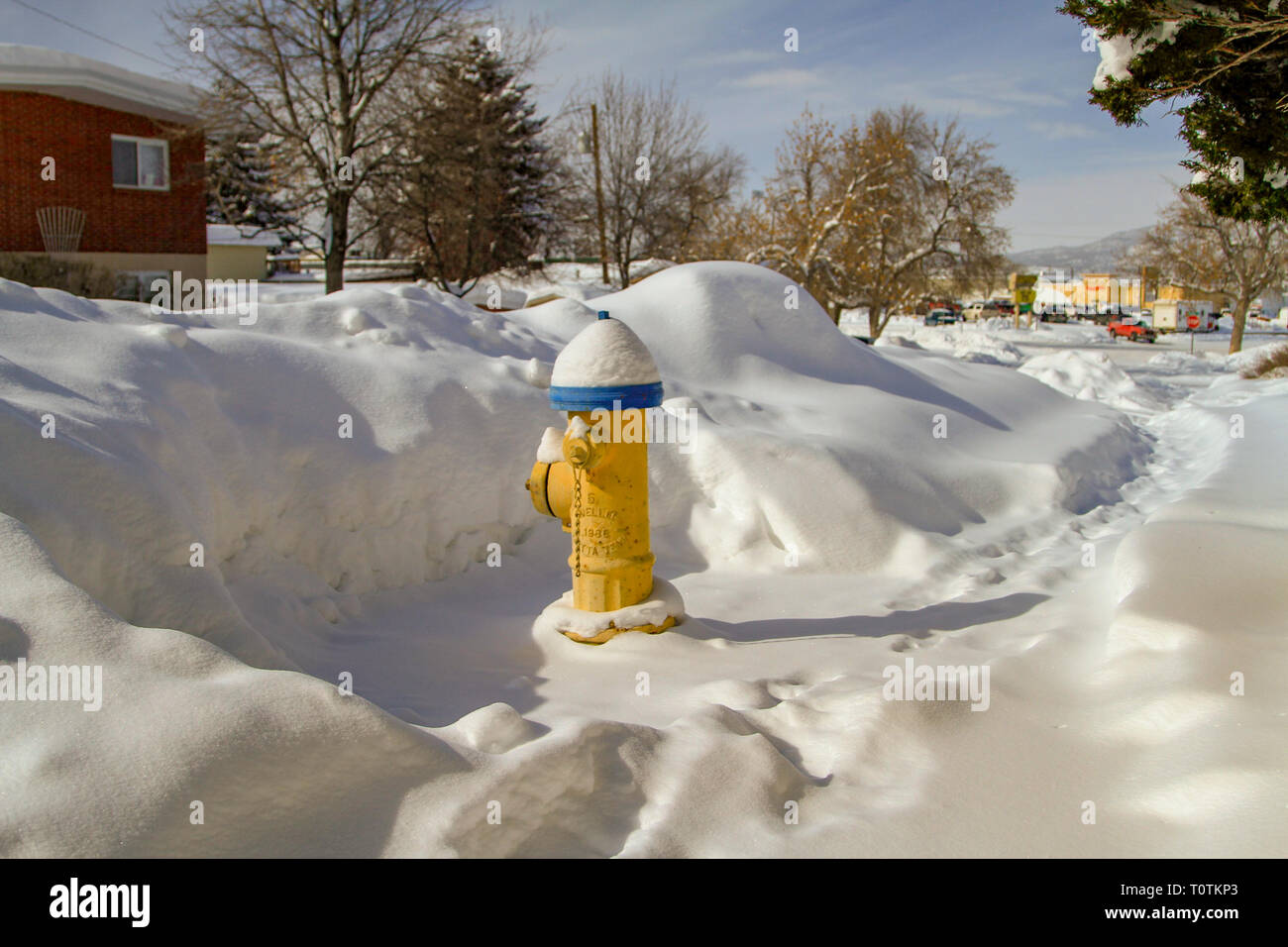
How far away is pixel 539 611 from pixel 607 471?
133 centimetres

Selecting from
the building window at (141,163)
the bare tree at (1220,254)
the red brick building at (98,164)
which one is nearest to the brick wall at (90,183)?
the red brick building at (98,164)

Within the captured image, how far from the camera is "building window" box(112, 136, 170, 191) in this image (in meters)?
20.6

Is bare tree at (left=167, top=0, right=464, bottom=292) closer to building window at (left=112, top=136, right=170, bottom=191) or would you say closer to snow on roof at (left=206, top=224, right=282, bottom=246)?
building window at (left=112, top=136, right=170, bottom=191)

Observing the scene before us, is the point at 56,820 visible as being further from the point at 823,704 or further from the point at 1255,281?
the point at 1255,281

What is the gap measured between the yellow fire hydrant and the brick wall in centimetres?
1935

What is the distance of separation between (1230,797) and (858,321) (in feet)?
171

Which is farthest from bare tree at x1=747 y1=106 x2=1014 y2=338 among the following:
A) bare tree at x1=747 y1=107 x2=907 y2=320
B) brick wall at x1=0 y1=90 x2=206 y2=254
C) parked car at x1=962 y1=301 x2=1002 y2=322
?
parked car at x1=962 y1=301 x2=1002 y2=322

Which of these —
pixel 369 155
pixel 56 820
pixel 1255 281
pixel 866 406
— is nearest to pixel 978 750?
pixel 56 820

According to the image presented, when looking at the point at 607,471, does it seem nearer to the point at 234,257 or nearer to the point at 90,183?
the point at 90,183

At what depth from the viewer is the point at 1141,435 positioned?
13.3 metres

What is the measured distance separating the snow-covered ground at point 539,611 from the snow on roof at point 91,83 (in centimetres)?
1481

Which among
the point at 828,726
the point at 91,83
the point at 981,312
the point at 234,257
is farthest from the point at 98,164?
the point at 981,312

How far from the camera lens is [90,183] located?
65.6ft

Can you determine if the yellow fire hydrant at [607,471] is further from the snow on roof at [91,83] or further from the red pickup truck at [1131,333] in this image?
the red pickup truck at [1131,333]
